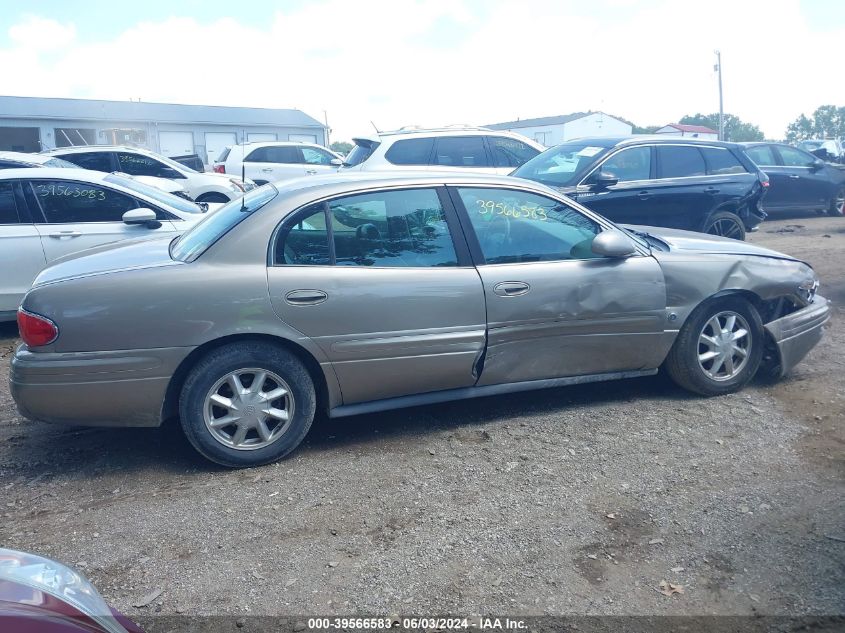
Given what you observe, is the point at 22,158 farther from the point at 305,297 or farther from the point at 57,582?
the point at 57,582

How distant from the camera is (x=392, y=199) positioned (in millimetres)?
4672

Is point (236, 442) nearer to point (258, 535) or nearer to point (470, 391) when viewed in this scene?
point (258, 535)

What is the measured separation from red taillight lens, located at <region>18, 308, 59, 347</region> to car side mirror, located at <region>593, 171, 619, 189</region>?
659 cm

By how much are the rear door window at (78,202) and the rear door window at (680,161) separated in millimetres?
6219

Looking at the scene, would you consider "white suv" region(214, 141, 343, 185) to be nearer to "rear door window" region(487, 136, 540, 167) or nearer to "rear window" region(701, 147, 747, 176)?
"rear door window" region(487, 136, 540, 167)

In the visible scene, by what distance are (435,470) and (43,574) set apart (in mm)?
2399

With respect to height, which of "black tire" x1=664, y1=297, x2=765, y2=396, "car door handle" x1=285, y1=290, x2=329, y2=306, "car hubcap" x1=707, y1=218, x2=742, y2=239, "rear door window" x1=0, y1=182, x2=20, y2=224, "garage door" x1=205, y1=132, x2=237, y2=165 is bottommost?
"black tire" x1=664, y1=297, x2=765, y2=396

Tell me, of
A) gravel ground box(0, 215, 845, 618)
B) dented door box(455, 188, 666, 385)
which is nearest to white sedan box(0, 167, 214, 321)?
gravel ground box(0, 215, 845, 618)

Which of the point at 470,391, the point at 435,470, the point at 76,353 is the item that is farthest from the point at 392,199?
the point at 76,353

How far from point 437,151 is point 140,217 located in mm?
5372

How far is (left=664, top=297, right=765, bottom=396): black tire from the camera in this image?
510cm

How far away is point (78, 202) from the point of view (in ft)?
24.2

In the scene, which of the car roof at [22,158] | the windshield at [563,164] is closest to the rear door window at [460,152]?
the windshield at [563,164]

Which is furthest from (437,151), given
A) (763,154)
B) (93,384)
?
(93,384)
